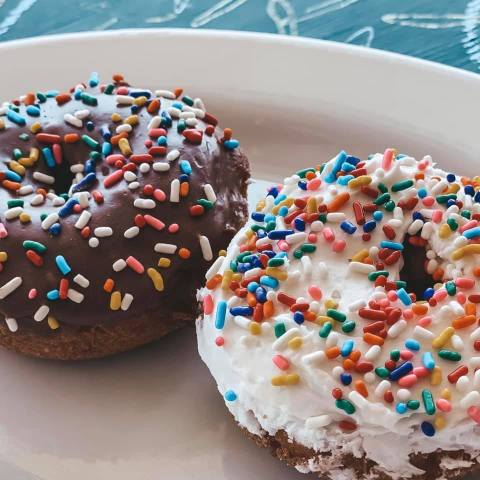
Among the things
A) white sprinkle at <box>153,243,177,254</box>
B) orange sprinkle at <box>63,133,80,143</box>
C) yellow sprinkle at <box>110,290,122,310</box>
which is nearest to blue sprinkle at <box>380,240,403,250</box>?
white sprinkle at <box>153,243,177,254</box>

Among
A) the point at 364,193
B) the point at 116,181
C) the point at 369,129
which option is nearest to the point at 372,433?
the point at 364,193

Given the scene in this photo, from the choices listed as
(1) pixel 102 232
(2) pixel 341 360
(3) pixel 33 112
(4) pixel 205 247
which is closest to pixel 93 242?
(1) pixel 102 232

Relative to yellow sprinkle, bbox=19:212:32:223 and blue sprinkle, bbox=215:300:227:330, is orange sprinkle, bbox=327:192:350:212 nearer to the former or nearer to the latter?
blue sprinkle, bbox=215:300:227:330

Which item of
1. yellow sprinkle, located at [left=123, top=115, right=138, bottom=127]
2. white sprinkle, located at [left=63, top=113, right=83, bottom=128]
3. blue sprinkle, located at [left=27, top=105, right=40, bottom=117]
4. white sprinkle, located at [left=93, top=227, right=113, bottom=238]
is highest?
blue sprinkle, located at [left=27, top=105, right=40, bottom=117]

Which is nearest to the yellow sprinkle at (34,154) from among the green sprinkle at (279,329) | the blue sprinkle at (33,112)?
the blue sprinkle at (33,112)

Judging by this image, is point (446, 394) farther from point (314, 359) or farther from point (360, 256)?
point (360, 256)

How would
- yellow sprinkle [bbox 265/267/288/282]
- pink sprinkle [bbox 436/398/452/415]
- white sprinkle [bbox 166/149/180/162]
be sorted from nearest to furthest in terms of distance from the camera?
pink sprinkle [bbox 436/398/452/415]
yellow sprinkle [bbox 265/267/288/282]
white sprinkle [bbox 166/149/180/162]
